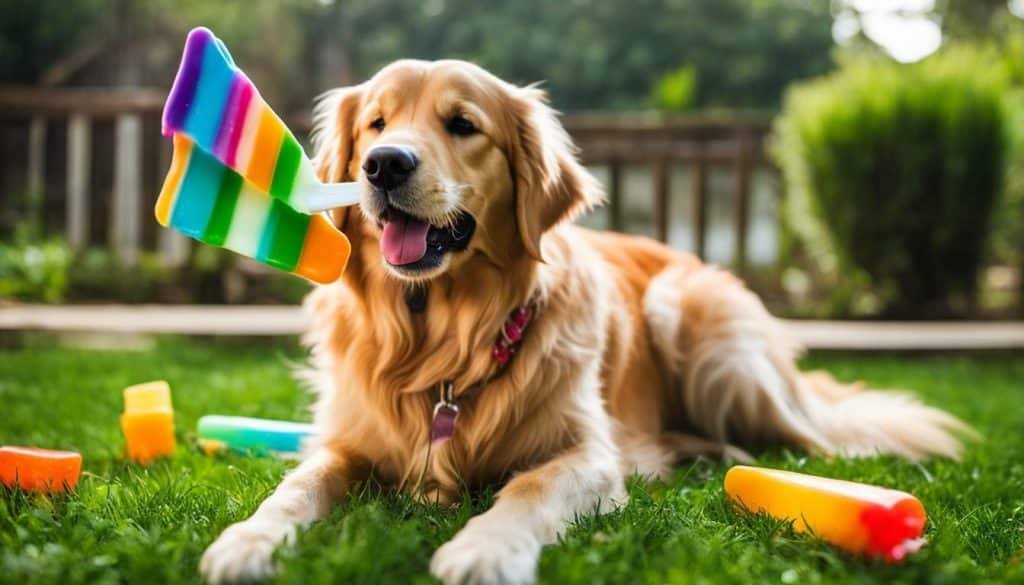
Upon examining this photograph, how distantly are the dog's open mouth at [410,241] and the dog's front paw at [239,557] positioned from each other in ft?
2.59

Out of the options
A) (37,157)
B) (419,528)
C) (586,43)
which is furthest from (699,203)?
(586,43)

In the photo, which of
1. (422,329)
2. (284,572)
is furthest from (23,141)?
(284,572)

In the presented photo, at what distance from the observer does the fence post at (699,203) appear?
293 inches

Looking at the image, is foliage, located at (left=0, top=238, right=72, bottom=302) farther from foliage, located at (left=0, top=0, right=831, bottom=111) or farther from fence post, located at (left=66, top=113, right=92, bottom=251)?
foliage, located at (left=0, top=0, right=831, bottom=111)

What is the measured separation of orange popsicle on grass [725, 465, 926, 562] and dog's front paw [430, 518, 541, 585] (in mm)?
641

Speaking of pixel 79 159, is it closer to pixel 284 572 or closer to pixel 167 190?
pixel 167 190

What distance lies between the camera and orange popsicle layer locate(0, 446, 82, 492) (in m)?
2.22

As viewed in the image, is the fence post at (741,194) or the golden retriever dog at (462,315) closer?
the golden retriever dog at (462,315)

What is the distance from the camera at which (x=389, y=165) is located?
220 cm

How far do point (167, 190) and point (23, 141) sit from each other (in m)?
9.02

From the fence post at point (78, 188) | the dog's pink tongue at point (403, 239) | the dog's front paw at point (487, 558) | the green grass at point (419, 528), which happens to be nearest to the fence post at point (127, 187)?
the fence post at point (78, 188)

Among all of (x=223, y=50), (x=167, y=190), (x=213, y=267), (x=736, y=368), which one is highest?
(x=223, y=50)

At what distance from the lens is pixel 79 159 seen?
7777mm

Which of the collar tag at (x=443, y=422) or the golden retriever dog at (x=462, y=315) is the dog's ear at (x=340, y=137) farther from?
the collar tag at (x=443, y=422)
